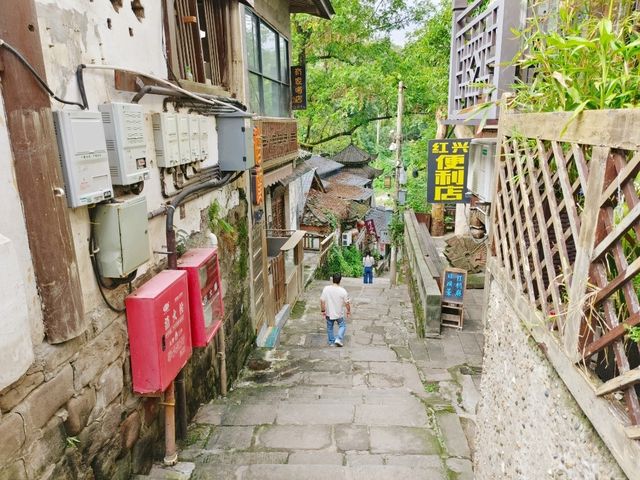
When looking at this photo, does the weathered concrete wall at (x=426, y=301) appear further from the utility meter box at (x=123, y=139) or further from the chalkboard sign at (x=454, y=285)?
the utility meter box at (x=123, y=139)

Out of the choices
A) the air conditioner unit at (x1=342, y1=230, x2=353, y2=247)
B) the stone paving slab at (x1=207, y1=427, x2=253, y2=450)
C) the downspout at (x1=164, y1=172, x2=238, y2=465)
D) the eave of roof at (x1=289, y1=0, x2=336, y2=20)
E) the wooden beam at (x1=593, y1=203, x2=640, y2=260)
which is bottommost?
the air conditioner unit at (x1=342, y1=230, x2=353, y2=247)

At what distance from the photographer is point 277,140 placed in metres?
9.75

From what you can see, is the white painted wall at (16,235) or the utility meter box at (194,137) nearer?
the white painted wall at (16,235)

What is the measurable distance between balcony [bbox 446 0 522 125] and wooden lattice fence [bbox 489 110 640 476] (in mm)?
1676

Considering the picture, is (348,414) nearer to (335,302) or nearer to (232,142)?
(335,302)

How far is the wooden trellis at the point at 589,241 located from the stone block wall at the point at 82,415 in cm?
323

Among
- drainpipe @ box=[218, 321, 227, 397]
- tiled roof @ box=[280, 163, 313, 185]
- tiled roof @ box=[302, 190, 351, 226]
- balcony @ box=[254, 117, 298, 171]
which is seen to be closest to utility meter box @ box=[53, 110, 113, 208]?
drainpipe @ box=[218, 321, 227, 397]

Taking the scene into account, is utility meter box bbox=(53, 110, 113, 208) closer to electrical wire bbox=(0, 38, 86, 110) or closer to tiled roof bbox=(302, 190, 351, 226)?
electrical wire bbox=(0, 38, 86, 110)

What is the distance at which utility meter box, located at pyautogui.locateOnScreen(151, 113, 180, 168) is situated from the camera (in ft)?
15.0

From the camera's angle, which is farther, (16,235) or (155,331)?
(155,331)

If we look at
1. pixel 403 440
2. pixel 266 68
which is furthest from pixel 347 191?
pixel 403 440

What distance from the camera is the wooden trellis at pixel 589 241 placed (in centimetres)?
205

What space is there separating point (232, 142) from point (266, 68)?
382 cm

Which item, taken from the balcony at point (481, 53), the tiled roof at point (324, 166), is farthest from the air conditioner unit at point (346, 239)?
the balcony at point (481, 53)
